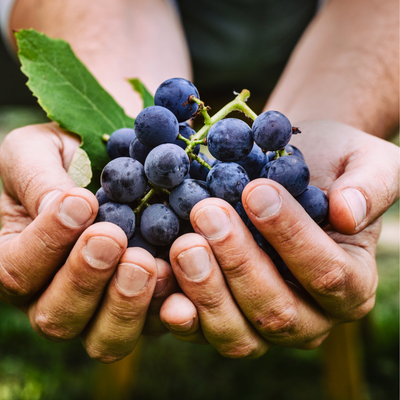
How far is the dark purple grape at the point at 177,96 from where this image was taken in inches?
33.9

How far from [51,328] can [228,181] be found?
62cm

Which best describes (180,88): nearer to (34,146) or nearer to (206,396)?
(34,146)

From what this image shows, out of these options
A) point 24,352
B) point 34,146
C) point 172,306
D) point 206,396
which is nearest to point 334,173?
point 172,306

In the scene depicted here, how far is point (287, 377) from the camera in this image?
9.48ft

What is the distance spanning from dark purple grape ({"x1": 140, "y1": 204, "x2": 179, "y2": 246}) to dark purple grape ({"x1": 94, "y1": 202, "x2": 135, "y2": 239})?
0.09 feet

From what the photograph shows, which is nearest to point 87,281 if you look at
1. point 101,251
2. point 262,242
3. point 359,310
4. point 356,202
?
point 101,251

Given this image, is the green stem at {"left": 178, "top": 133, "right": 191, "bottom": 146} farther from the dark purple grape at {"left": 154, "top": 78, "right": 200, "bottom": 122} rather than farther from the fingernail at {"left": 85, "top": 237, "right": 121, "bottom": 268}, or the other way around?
the fingernail at {"left": 85, "top": 237, "right": 121, "bottom": 268}

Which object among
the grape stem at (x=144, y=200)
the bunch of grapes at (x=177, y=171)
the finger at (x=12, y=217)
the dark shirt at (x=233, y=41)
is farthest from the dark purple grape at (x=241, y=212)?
the dark shirt at (x=233, y=41)

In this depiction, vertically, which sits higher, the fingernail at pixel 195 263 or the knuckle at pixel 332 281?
the fingernail at pixel 195 263

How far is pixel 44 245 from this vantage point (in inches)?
31.9

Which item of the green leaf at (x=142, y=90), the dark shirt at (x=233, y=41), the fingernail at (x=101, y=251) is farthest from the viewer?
the dark shirt at (x=233, y=41)

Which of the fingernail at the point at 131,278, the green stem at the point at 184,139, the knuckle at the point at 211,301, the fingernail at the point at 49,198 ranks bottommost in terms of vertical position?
the knuckle at the point at 211,301

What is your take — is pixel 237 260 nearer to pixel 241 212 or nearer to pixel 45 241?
pixel 241 212

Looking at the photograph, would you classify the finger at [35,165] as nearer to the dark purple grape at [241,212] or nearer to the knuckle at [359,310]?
the dark purple grape at [241,212]
